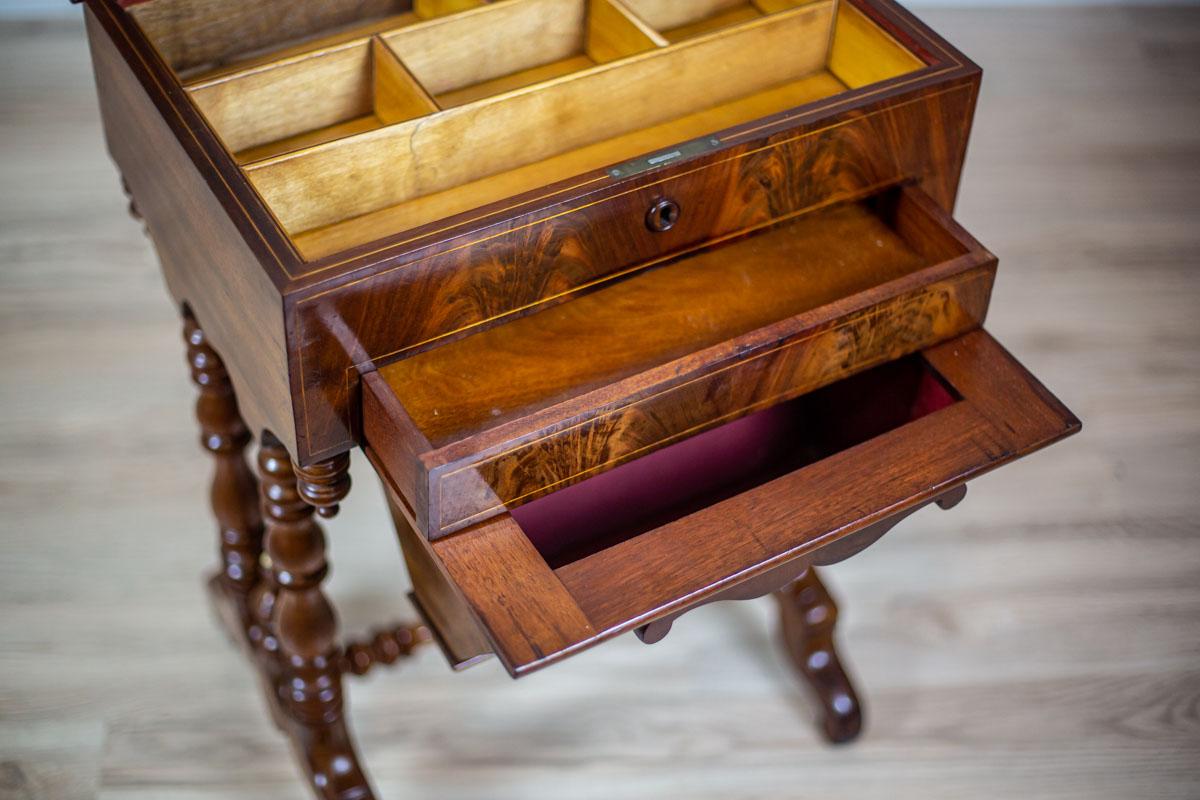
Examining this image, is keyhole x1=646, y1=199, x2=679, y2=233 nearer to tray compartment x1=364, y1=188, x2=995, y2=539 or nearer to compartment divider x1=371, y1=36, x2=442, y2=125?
tray compartment x1=364, y1=188, x2=995, y2=539

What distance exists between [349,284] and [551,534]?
44cm

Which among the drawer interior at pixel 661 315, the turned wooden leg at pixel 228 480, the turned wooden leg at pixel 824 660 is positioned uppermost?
the drawer interior at pixel 661 315

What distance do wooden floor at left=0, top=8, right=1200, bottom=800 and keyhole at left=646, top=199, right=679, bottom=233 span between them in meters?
0.87

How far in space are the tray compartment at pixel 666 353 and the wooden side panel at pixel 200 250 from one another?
0.36 feet

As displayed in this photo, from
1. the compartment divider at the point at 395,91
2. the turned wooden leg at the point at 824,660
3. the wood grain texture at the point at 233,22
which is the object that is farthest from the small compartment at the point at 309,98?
the turned wooden leg at the point at 824,660

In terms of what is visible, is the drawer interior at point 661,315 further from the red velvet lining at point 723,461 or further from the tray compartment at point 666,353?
the red velvet lining at point 723,461

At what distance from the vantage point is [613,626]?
3.82ft

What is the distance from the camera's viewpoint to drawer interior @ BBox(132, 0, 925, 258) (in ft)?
4.46

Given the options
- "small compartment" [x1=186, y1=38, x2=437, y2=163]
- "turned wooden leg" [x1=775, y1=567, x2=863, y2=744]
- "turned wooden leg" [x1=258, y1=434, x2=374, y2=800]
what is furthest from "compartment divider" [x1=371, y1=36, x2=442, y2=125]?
"turned wooden leg" [x1=775, y1=567, x2=863, y2=744]

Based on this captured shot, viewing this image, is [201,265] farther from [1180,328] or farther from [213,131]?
[1180,328]

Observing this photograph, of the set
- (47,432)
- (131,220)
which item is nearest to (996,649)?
(47,432)

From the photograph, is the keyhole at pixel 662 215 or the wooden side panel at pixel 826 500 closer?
the wooden side panel at pixel 826 500

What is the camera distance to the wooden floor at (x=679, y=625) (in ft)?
6.39

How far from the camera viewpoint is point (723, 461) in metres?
1.64
